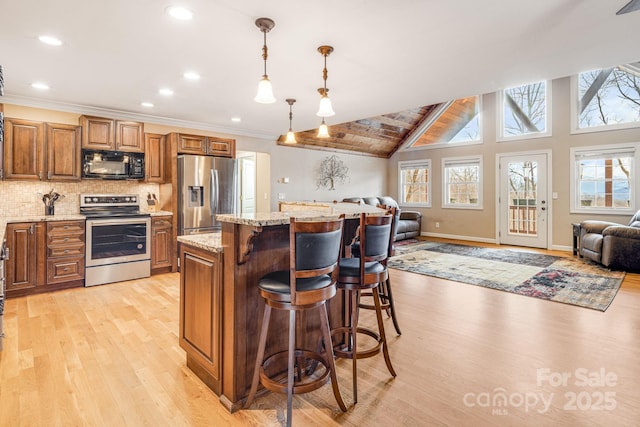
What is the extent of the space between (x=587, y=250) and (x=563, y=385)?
4448 mm

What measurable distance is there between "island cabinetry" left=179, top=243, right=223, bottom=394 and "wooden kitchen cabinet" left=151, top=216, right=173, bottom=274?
2.85 meters

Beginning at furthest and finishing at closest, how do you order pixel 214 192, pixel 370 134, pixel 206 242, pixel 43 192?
pixel 370 134, pixel 214 192, pixel 43 192, pixel 206 242

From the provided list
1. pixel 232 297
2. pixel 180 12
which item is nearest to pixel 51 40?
pixel 180 12

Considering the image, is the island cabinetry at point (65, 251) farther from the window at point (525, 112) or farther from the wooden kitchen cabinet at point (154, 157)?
the window at point (525, 112)

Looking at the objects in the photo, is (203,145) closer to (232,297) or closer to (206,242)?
(206,242)

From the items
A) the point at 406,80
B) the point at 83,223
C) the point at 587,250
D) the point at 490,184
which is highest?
the point at 406,80

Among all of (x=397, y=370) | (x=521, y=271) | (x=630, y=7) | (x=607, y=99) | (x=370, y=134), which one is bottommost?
(x=397, y=370)

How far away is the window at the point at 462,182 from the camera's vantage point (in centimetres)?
779

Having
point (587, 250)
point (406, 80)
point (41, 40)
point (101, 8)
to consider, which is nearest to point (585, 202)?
point (587, 250)

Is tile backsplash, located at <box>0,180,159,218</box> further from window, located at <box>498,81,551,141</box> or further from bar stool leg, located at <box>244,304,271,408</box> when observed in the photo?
window, located at <box>498,81,551,141</box>

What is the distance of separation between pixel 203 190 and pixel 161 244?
1.00 metres

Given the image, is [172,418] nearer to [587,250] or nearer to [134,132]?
[134,132]

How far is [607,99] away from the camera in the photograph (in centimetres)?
609

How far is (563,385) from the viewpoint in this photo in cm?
202
